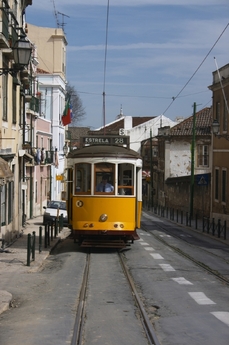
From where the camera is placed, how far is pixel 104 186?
65.2 ft

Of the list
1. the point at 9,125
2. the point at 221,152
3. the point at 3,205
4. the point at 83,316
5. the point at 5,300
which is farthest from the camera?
the point at 221,152

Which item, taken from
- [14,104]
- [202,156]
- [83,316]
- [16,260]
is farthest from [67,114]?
[83,316]

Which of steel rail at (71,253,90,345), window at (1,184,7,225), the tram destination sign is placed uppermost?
the tram destination sign

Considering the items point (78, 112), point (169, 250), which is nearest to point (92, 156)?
point (169, 250)

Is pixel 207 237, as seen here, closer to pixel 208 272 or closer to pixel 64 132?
pixel 208 272

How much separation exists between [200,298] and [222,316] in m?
1.84

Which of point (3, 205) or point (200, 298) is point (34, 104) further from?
point (200, 298)

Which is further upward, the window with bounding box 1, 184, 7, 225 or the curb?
the window with bounding box 1, 184, 7, 225

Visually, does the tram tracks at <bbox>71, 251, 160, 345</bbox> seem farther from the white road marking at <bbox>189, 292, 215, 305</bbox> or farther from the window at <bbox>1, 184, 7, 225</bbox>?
the window at <bbox>1, 184, 7, 225</bbox>

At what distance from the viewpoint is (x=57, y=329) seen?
9.55 meters

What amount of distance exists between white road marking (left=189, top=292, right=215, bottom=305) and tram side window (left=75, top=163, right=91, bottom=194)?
767cm

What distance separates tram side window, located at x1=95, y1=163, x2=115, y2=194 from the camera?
19812mm

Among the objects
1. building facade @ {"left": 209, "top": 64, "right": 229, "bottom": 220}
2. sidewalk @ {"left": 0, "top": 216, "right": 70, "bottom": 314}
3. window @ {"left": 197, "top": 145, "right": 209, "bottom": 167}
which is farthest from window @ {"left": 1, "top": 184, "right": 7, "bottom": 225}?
window @ {"left": 197, "top": 145, "right": 209, "bottom": 167}

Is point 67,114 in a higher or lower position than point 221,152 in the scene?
higher
